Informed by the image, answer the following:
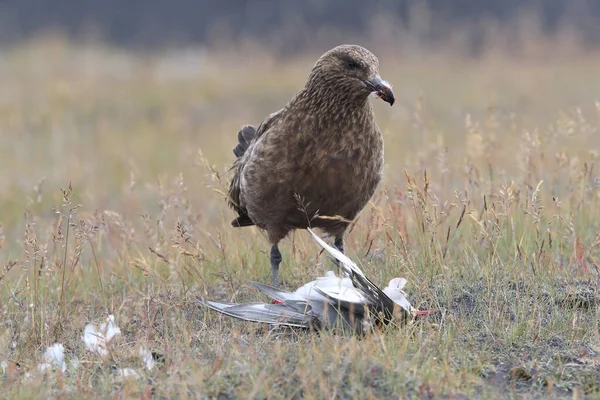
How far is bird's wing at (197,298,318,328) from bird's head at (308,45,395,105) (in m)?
1.19

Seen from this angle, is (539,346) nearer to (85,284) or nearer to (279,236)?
(279,236)

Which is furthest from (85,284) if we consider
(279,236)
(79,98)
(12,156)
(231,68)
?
(231,68)

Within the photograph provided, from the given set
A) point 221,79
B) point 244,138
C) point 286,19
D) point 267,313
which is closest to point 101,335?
point 267,313

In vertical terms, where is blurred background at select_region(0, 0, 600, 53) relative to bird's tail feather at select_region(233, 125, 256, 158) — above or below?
above

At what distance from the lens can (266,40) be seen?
18.2 meters

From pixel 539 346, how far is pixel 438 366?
1.87ft

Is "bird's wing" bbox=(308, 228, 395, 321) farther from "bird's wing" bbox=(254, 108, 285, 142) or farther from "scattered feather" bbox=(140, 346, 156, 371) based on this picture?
"bird's wing" bbox=(254, 108, 285, 142)

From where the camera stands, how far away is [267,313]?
4.17 metres

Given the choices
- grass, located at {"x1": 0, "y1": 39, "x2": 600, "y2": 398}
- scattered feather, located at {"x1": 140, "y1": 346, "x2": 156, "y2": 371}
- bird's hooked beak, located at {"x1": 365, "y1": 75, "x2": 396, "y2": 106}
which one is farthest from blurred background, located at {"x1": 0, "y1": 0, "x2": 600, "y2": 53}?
scattered feather, located at {"x1": 140, "y1": 346, "x2": 156, "y2": 371}

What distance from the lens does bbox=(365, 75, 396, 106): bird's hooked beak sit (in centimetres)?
453

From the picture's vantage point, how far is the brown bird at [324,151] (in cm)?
469

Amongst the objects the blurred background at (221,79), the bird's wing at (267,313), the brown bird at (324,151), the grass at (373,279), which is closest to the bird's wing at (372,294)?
the grass at (373,279)

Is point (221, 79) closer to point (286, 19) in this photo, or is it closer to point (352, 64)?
point (286, 19)

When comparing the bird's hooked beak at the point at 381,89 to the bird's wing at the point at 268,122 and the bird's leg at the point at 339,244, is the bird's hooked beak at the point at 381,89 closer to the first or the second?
the bird's wing at the point at 268,122
